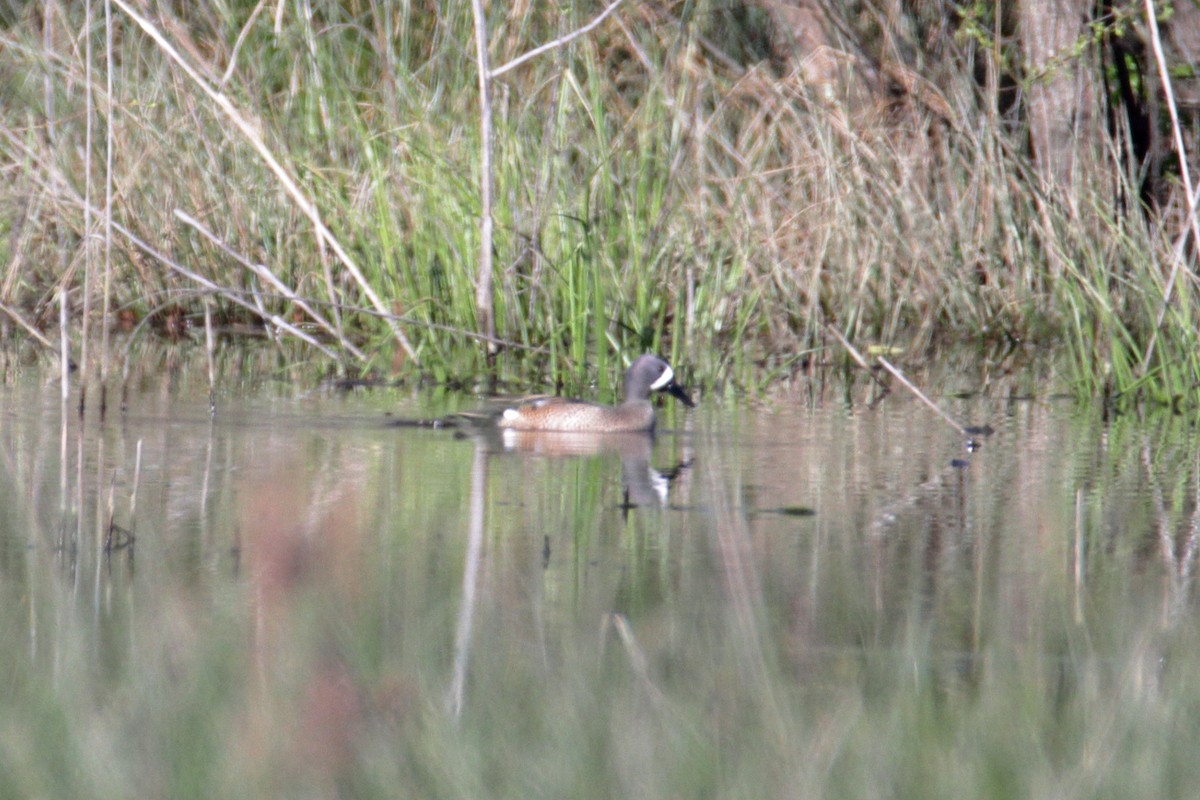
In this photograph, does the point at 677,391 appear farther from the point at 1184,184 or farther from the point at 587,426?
the point at 1184,184

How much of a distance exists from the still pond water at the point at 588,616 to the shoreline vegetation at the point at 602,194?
5.13 feet

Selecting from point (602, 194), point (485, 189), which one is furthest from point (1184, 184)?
point (485, 189)

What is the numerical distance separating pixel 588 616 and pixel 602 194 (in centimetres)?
516

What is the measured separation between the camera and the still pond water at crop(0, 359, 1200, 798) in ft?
9.51

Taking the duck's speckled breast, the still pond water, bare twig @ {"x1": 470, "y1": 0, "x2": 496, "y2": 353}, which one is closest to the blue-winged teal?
the duck's speckled breast

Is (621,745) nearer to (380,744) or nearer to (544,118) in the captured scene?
(380,744)

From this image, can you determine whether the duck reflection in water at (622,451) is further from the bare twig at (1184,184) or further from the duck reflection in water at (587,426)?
the bare twig at (1184,184)

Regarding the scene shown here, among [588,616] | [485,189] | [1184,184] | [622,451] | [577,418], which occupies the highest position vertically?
[485,189]

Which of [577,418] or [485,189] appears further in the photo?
[485,189]

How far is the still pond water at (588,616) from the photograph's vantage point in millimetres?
2898

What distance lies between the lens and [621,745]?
2961 mm

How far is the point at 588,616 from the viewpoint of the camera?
13.0 feet

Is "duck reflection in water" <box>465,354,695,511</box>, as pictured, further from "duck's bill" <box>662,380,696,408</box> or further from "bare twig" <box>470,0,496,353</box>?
"bare twig" <box>470,0,496,353</box>

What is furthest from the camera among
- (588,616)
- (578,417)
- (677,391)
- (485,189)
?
(485,189)
